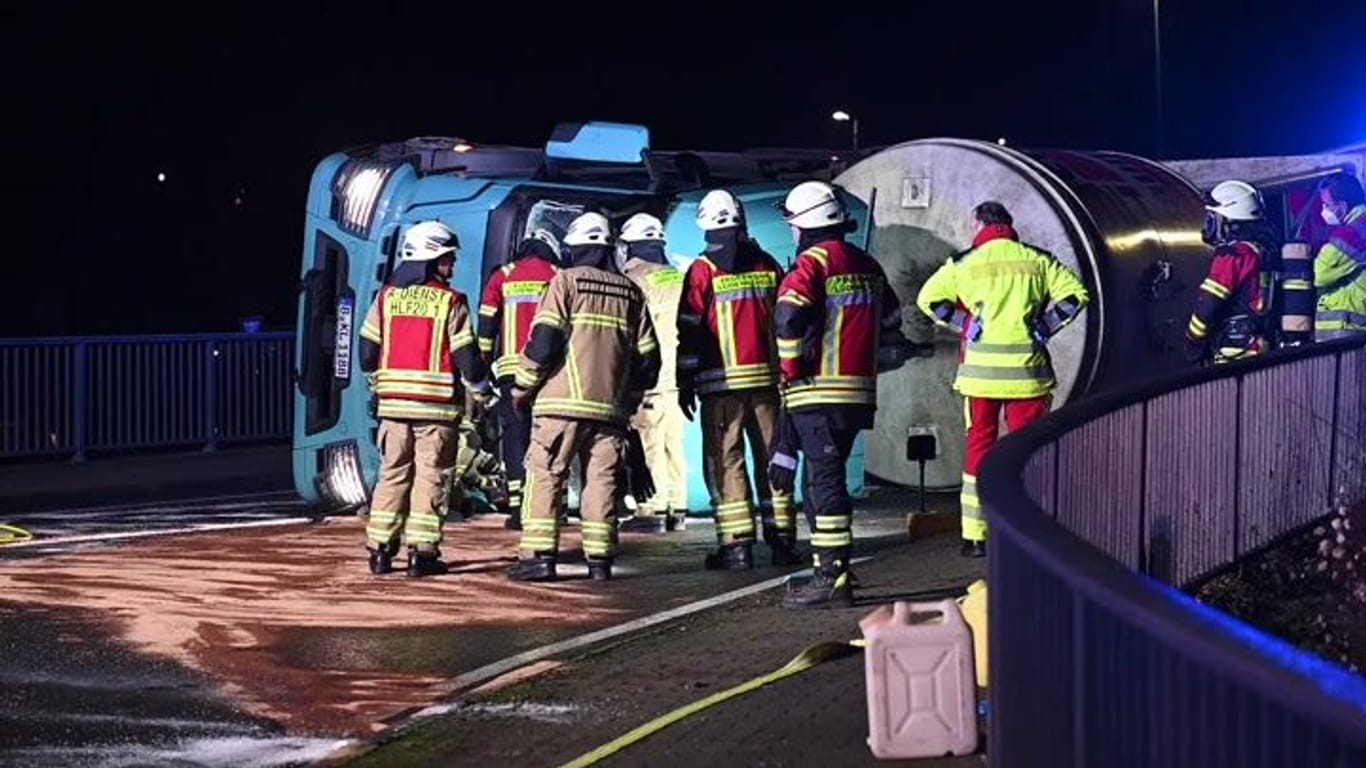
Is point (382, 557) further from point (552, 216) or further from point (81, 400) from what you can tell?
point (81, 400)

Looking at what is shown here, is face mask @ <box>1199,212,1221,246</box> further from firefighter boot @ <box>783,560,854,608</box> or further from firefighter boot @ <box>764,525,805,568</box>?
firefighter boot @ <box>783,560,854,608</box>

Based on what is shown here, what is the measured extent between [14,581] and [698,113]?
161 ft

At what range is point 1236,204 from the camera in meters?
12.6

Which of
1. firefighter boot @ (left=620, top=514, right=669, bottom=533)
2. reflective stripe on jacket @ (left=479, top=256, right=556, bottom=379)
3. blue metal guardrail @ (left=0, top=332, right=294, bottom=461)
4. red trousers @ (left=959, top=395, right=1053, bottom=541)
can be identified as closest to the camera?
red trousers @ (left=959, top=395, right=1053, bottom=541)

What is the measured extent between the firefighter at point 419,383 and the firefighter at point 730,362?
3.94 feet

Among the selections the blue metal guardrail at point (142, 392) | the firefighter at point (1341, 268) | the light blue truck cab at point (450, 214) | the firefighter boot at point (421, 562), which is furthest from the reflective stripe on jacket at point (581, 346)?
the blue metal guardrail at point (142, 392)

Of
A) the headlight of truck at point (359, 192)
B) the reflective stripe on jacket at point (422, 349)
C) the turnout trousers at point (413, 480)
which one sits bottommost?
Result: the turnout trousers at point (413, 480)

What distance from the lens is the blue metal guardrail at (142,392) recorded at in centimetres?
1942

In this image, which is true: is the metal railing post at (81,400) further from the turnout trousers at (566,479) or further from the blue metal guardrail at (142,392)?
the turnout trousers at (566,479)

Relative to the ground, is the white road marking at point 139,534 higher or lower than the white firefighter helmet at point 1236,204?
lower

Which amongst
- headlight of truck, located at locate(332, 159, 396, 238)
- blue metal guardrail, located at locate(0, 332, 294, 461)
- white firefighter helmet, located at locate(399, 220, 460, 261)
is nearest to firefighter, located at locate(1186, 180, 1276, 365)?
white firefighter helmet, located at locate(399, 220, 460, 261)

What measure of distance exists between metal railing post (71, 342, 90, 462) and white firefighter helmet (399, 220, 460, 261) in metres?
9.04

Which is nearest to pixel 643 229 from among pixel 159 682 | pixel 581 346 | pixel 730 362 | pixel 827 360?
pixel 730 362

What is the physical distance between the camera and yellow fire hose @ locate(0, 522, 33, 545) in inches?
542
